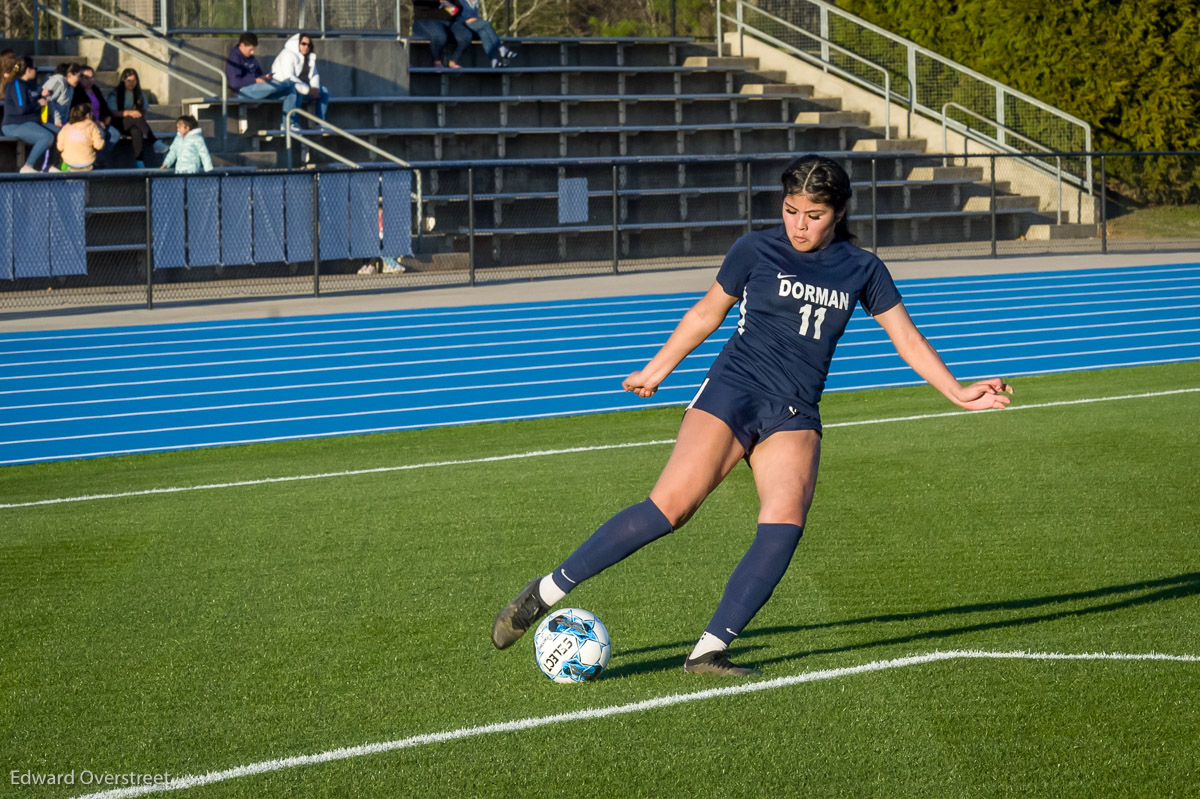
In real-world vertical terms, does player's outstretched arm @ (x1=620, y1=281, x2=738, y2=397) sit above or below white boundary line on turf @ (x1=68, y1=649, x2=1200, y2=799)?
above

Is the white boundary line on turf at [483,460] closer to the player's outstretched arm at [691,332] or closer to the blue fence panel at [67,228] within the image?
the player's outstretched arm at [691,332]

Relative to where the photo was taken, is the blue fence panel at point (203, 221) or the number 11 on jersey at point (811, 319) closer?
the number 11 on jersey at point (811, 319)

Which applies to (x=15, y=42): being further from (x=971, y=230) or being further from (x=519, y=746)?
(x=519, y=746)

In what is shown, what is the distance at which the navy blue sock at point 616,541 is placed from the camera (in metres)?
4.96

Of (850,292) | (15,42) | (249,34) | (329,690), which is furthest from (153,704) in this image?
(15,42)

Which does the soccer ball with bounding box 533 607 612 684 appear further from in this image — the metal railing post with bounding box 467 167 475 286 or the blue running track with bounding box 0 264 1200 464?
the metal railing post with bounding box 467 167 475 286

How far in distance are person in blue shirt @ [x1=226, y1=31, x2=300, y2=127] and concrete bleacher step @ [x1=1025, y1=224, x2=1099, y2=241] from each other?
13585 mm

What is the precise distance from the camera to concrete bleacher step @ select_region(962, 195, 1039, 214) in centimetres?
2645

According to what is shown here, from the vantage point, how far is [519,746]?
14.4ft

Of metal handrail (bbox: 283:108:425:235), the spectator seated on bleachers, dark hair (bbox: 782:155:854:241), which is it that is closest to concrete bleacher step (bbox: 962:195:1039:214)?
metal handrail (bbox: 283:108:425:235)

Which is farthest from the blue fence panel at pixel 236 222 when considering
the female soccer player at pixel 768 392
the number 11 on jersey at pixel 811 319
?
the number 11 on jersey at pixel 811 319

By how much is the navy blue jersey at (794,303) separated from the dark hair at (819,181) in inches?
9.2

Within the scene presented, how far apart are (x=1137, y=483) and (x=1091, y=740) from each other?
4517 mm

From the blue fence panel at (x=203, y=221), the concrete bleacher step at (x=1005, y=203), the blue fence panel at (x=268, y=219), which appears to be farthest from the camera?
the concrete bleacher step at (x=1005, y=203)
